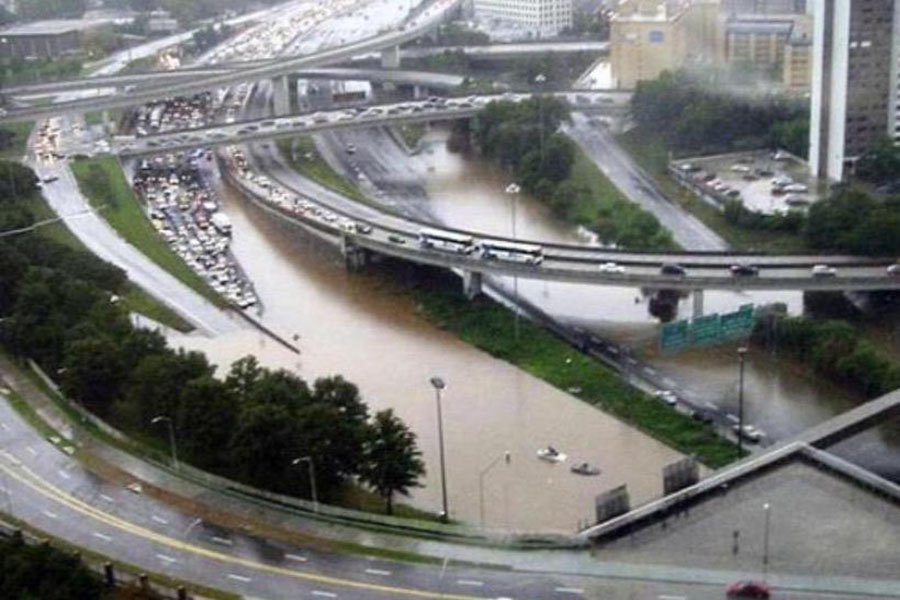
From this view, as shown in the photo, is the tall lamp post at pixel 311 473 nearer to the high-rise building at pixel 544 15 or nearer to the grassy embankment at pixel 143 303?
the grassy embankment at pixel 143 303

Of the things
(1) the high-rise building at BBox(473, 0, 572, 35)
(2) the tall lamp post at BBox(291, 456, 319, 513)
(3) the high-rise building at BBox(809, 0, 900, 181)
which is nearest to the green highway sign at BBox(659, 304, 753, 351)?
(2) the tall lamp post at BBox(291, 456, 319, 513)

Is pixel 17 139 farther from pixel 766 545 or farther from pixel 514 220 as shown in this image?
pixel 766 545

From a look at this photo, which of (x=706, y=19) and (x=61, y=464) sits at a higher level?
(x=706, y=19)

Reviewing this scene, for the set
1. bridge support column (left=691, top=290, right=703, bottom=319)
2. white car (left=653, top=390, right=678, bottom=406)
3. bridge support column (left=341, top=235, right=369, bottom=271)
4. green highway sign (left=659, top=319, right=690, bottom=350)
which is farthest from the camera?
bridge support column (left=341, top=235, right=369, bottom=271)

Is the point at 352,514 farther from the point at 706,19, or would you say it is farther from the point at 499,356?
the point at 706,19

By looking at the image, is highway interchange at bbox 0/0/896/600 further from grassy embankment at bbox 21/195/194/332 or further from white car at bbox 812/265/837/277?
white car at bbox 812/265/837/277

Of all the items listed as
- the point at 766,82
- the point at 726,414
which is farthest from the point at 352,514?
the point at 766,82
